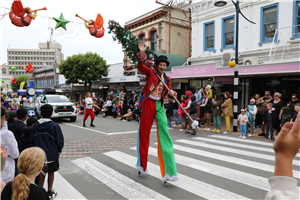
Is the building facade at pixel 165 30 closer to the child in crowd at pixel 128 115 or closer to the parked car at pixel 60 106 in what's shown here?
the child in crowd at pixel 128 115

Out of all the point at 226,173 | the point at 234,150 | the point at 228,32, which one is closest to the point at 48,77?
the point at 228,32

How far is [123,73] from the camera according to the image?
1011 inches

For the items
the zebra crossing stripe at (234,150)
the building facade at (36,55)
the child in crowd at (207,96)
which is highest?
the building facade at (36,55)

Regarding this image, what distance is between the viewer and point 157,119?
4195 mm

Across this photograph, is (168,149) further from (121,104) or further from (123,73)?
(123,73)

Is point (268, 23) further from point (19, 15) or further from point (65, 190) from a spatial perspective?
point (65, 190)

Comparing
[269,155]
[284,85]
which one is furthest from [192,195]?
[284,85]

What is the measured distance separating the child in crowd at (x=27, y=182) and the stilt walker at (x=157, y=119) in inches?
94.3

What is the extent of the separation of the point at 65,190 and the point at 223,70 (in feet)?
34.7

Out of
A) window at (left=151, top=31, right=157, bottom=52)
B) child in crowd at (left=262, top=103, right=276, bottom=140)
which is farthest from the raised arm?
window at (left=151, top=31, right=157, bottom=52)

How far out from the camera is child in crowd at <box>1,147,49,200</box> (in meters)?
1.75

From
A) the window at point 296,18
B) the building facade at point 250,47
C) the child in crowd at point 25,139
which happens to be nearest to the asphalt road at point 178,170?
the child in crowd at point 25,139

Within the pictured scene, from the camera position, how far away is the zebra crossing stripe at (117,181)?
3.73 meters

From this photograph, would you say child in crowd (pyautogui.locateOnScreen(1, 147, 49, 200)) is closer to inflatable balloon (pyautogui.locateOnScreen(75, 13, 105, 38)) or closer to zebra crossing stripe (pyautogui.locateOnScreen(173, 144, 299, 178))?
zebra crossing stripe (pyautogui.locateOnScreen(173, 144, 299, 178))
